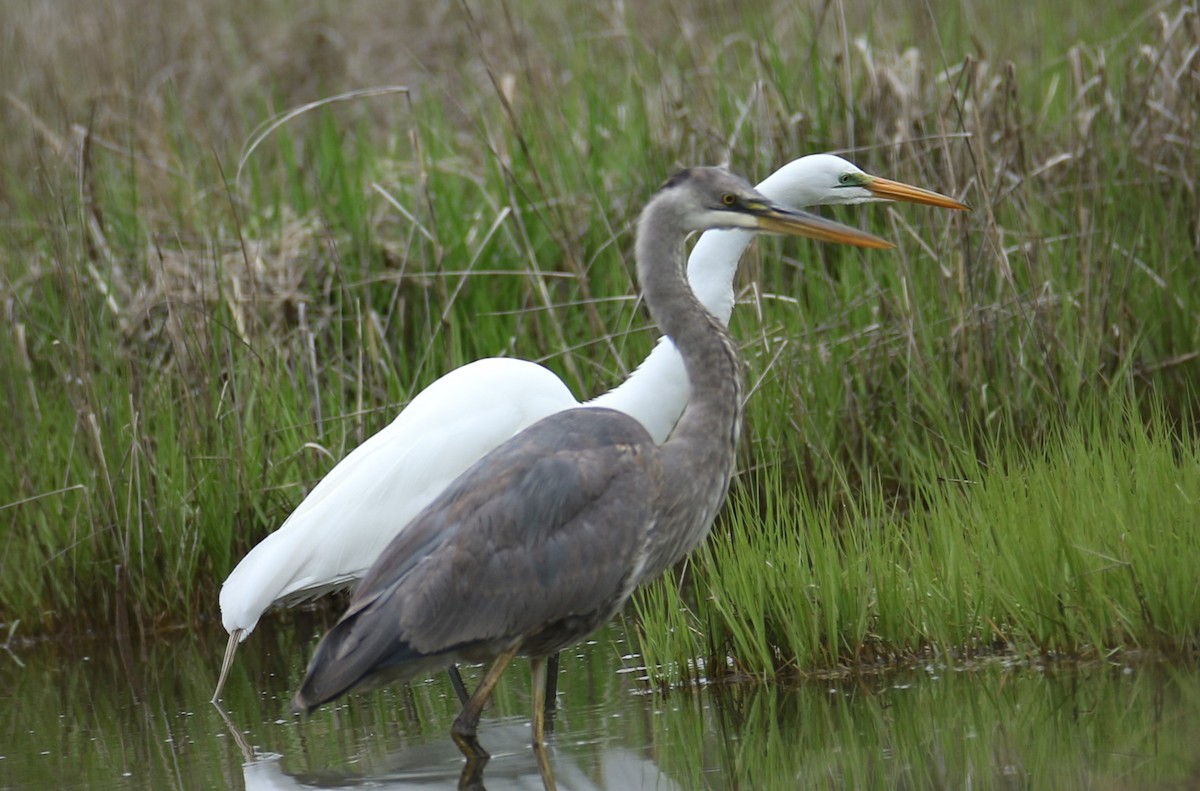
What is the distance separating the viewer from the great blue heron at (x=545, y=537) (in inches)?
156

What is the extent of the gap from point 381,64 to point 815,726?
8849 mm

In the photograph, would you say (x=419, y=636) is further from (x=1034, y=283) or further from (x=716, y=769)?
(x=1034, y=283)

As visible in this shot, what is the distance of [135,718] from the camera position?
5203 mm

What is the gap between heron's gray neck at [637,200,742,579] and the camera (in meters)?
4.19

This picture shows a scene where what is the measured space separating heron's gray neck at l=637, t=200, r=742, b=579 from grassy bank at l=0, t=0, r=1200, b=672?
17.8 inches

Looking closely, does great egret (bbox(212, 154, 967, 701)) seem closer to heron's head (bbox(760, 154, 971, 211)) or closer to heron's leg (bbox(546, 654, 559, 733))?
heron's head (bbox(760, 154, 971, 211))

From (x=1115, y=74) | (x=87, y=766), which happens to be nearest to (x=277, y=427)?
(x=87, y=766)

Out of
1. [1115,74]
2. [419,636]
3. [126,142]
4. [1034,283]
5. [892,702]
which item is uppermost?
[126,142]

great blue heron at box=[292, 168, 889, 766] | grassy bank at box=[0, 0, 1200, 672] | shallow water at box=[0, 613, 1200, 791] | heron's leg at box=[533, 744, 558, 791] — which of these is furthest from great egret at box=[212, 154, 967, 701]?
heron's leg at box=[533, 744, 558, 791]

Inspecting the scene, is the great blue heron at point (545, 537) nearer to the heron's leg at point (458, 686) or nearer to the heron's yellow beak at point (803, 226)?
the heron's yellow beak at point (803, 226)

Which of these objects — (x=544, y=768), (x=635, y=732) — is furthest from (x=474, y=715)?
(x=635, y=732)

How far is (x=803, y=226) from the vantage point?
4.41 metres

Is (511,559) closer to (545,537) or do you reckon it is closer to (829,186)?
(545,537)

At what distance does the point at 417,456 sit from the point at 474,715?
115 centimetres
